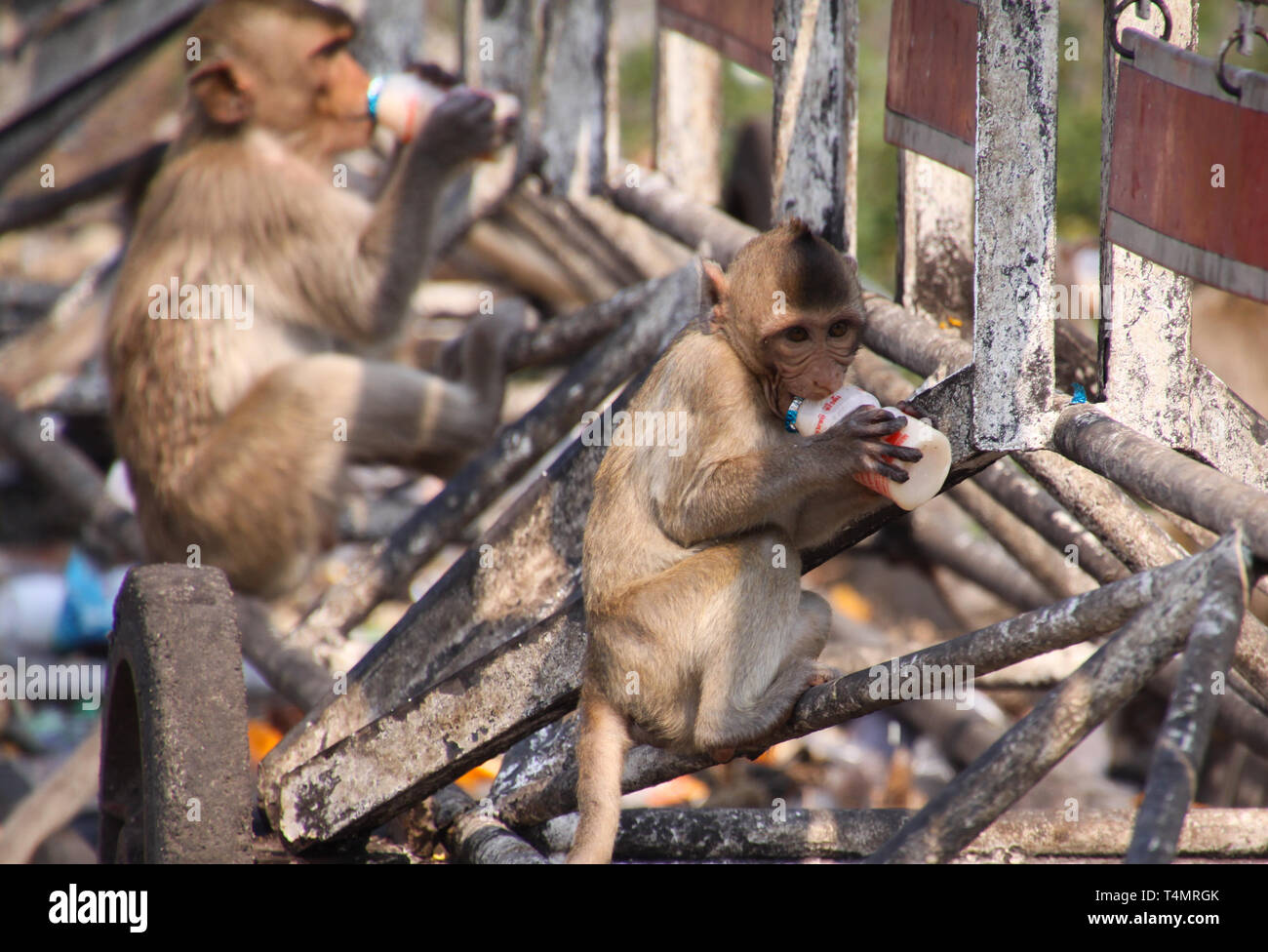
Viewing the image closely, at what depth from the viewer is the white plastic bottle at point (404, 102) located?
14.1 ft

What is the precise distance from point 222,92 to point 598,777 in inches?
128

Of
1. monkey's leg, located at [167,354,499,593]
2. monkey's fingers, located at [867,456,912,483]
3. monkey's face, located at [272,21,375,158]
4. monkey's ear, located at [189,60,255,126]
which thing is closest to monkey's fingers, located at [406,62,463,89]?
monkey's face, located at [272,21,375,158]

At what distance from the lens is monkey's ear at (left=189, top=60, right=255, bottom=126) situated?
4.70 m

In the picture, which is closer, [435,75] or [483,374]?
[435,75]

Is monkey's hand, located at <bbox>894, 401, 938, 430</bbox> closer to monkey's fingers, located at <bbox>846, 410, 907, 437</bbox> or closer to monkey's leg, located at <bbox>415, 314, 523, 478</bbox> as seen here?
monkey's fingers, located at <bbox>846, 410, 907, 437</bbox>

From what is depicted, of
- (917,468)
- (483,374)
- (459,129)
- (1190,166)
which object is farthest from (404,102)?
(1190,166)

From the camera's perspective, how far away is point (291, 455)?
14.7ft

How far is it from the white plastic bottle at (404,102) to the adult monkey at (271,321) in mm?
76

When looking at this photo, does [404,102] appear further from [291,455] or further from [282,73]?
[291,455]

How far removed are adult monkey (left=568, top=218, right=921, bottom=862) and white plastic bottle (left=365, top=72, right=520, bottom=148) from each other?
1.98 meters

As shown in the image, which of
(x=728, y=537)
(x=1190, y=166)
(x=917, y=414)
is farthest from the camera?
(x=728, y=537)

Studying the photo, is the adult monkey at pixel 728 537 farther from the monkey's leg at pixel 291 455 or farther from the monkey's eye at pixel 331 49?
the monkey's eye at pixel 331 49
